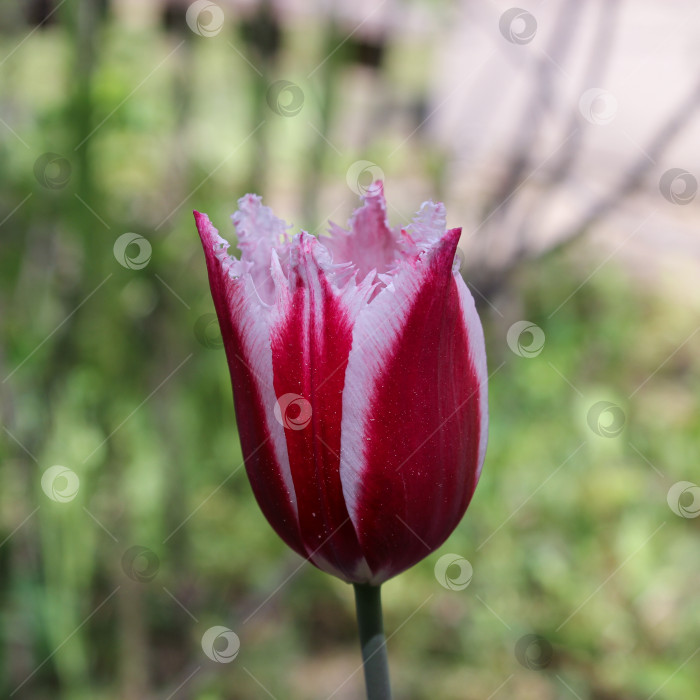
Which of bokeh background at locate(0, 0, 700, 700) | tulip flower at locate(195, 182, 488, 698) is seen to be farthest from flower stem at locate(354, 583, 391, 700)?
bokeh background at locate(0, 0, 700, 700)

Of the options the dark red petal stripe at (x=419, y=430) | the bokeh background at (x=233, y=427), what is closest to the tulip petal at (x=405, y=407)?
the dark red petal stripe at (x=419, y=430)

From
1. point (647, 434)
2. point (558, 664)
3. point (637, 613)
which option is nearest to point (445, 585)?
point (558, 664)

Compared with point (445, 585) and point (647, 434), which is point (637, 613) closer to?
point (445, 585)

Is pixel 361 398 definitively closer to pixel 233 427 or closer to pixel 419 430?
pixel 419 430

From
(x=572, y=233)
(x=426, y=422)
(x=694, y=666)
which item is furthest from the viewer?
(x=694, y=666)

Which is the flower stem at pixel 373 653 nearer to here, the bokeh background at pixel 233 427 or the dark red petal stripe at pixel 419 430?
the dark red petal stripe at pixel 419 430

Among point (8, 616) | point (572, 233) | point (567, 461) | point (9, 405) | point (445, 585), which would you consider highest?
point (572, 233)

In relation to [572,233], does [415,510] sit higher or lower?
lower
